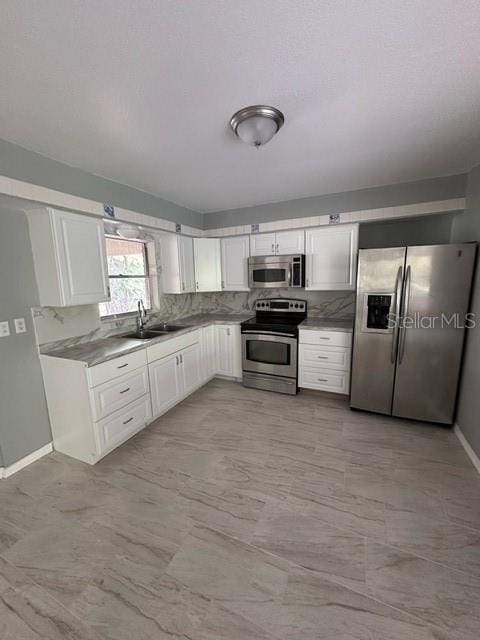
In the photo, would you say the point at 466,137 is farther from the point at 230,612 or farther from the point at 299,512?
the point at 230,612

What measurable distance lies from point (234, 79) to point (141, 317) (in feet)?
8.40

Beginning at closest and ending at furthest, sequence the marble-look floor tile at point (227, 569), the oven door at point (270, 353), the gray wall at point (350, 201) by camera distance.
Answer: the marble-look floor tile at point (227, 569) < the gray wall at point (350, 201) < the oven door at point (270, 353)

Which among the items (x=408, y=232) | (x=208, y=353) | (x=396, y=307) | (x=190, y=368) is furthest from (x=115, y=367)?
(x=408, y=232)

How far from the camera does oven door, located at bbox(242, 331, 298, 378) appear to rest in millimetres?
3354

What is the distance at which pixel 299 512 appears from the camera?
1.75 m

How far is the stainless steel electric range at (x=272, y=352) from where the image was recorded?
3357mm

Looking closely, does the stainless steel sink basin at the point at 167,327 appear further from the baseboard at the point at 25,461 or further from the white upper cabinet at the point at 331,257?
the white upper cabinet at the point at 331,257

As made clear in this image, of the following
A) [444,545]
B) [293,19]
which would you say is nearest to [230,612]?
[444,545]

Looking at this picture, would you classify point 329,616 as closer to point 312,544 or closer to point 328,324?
point 312,544

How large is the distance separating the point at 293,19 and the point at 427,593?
2.59 metres

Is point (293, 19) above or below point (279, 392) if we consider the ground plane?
above

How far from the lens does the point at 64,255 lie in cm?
212

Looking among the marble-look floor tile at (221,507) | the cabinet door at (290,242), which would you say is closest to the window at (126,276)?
the cabinet door at (290,242)

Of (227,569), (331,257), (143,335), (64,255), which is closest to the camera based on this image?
(227,569)
